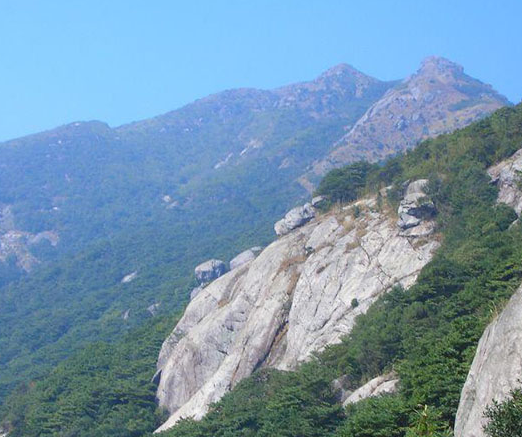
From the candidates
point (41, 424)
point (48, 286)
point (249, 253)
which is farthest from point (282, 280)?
point (48, 286)

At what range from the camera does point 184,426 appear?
38.3m

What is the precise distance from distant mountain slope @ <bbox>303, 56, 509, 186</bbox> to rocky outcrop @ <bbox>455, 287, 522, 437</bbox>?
5166 inches

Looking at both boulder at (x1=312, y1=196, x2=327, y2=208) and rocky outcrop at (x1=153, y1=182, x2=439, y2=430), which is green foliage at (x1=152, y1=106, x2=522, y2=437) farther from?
boulder at (x1=312, y1=196, x2=327, y2=208)

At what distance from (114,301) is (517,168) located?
82.9 meters

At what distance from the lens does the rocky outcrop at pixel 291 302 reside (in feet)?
138

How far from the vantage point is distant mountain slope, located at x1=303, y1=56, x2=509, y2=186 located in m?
158

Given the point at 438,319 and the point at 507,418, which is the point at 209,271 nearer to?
the point at 438,319

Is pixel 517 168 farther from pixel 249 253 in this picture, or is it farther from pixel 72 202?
pixel 72 202

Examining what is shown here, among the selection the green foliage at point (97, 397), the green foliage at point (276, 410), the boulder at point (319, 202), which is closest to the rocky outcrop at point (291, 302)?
the green foliage at point (97, 397)

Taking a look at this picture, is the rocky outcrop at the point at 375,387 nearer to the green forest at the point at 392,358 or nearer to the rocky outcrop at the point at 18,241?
the green forest at the point at 392,358

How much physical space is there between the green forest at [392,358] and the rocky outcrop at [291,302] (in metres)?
2.10

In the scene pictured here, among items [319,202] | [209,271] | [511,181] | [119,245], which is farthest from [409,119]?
[511,181]

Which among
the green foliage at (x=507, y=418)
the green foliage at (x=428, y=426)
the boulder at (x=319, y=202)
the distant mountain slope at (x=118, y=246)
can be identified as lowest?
the distant mountain slope at (x=118, y=246)

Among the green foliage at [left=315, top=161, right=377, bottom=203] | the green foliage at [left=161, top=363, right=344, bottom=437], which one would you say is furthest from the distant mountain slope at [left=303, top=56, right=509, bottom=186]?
the green foliage at [left=161, top=363, right=344, bottom=437]
